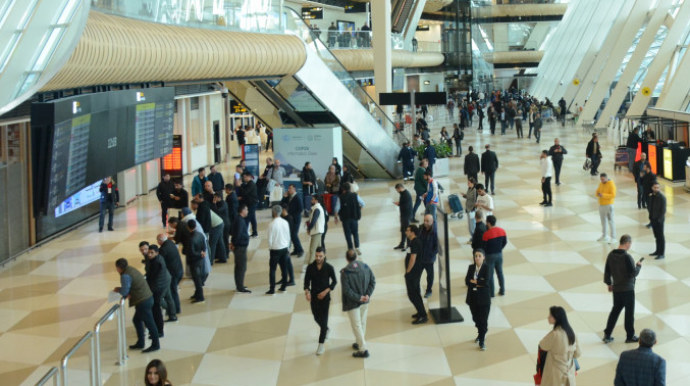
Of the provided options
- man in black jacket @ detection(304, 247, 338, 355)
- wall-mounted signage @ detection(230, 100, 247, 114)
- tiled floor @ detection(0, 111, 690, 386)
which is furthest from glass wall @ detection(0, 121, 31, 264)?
wall-mounted signage @ detection(230, 100, 247, 114)

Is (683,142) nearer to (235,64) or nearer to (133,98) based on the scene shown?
(235,64)

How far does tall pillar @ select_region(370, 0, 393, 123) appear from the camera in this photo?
2758 centimetres

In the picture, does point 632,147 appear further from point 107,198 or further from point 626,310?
point 626,310

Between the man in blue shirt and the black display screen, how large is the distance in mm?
6870

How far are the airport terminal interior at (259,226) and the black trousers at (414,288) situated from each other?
9.9 inches

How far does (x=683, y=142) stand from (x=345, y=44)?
16622 millimetres

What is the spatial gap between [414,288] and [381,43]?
18.5 metres

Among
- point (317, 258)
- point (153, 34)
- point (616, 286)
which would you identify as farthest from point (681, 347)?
point (153, 34)

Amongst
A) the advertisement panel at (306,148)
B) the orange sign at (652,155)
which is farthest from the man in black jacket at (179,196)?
the orange sign at (652,155)

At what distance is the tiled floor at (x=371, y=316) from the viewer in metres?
8.90

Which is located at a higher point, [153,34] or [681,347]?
[153,34]

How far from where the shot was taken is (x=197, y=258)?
11.6 m

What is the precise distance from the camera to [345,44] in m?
35.3

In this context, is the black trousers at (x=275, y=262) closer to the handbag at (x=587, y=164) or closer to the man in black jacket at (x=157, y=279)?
the man in black jacket at (x=157, y=279)
